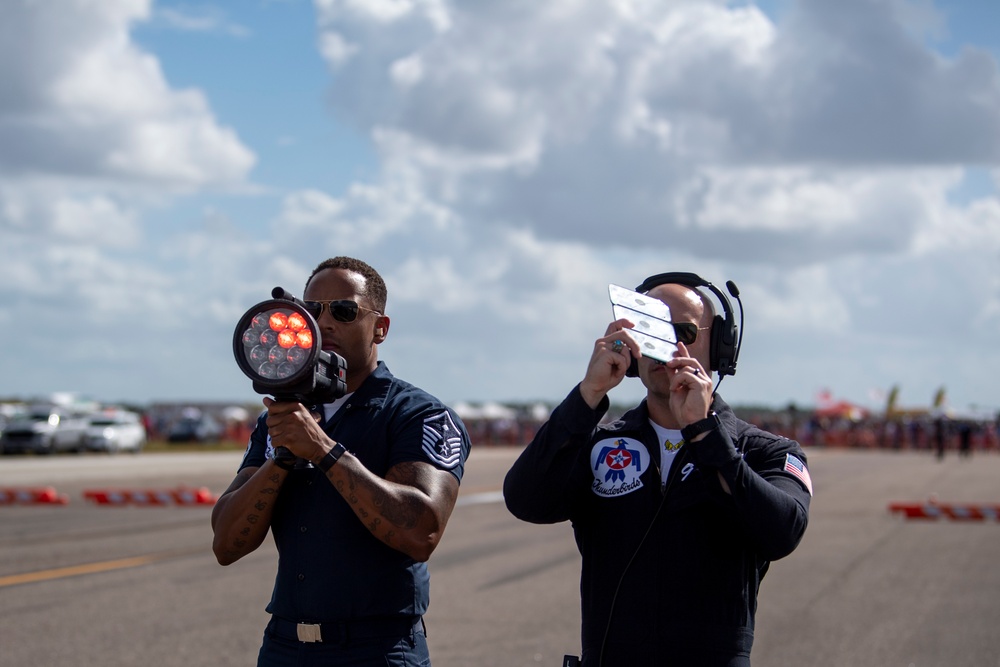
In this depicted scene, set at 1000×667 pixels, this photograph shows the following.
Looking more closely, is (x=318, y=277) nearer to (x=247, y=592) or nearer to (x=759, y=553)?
(x=759, y=553)

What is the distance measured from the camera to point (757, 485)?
115 inches

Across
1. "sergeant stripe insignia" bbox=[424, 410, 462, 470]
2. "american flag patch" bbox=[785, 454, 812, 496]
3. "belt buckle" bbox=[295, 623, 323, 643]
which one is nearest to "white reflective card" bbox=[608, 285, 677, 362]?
"american flag patch" bbox=[785, 454, 812, 496]

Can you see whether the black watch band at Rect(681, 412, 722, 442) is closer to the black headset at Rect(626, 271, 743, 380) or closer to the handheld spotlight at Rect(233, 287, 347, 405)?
the black headset at Rect(626, 271, 743, 380)

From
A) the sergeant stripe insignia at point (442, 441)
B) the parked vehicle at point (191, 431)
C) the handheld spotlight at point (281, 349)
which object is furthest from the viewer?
the parked vehicle at point (191, 431)

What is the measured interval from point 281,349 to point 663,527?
1127mm

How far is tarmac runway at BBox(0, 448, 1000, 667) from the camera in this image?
812cm

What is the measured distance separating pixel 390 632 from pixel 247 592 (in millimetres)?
7607

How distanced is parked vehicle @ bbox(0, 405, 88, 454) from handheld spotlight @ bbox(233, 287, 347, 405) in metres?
40.8

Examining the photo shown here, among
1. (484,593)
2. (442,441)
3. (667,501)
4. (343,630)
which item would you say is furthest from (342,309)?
(484,593)

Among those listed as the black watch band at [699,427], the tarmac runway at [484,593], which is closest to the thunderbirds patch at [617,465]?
the black watch band at [699,427]

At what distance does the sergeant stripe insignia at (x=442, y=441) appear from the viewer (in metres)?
3.37

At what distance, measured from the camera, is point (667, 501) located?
3.11m

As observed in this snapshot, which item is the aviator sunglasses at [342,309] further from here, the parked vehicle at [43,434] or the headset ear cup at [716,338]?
the parked vehicle at [43,434]

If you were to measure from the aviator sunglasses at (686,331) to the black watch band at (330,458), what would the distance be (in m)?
0.97
